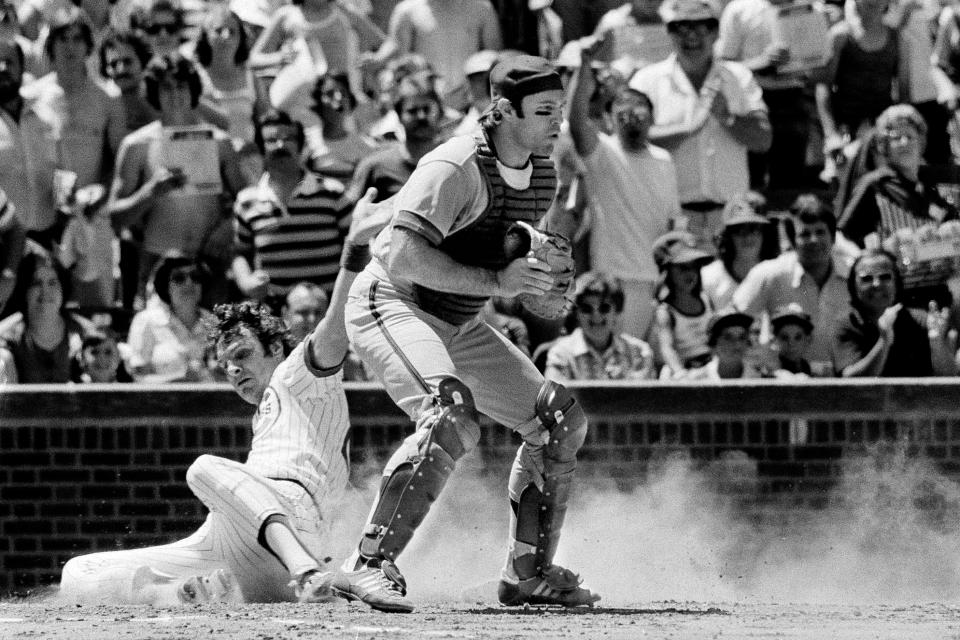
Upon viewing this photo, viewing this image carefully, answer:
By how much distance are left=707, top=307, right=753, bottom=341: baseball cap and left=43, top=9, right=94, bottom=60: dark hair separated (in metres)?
4.40

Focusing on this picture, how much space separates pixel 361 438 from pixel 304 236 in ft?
6.03

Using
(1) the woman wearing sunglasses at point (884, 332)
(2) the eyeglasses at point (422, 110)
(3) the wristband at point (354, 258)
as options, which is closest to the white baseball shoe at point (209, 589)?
(3) the wristband at point (354, 258)

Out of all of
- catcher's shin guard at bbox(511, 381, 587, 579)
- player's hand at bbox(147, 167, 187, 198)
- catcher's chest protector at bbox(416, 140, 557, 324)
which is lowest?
catcher's shin guard at bbox(511, 381, 587, 579)

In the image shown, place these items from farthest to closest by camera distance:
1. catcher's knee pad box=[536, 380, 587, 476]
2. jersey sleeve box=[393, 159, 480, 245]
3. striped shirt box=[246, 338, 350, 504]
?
striped shirt box=[246, 338, 350, 504], catcher's knee pad box=[536, 380, 587, 476], jersey sleeve box=[393, 159, 480, 245]

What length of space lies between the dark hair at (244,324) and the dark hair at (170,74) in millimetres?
3883

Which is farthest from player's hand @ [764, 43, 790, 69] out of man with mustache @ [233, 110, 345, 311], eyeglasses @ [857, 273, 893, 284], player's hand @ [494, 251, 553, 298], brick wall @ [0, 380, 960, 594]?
player's hand @ [494, 251, 553, 298]

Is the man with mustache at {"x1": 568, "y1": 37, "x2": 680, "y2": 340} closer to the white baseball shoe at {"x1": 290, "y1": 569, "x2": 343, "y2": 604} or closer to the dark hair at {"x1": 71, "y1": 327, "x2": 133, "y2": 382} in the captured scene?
the dark hair at {"x1": 71, "y1": 327, "x2": 133, "y2": 382}

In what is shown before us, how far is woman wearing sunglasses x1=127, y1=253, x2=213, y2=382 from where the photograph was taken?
1031 cm

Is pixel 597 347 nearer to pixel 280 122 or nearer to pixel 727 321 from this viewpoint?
pixel 727 321

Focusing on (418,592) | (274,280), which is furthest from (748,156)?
(418,592)

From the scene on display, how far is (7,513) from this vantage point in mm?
9281

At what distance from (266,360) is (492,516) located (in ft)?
6.03

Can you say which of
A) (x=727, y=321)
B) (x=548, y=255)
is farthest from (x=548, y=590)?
(x=727, y=321)

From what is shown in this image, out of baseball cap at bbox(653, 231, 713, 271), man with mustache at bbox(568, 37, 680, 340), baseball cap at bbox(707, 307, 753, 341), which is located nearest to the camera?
baseball cap at bbox(707, 307, 753, 341)
